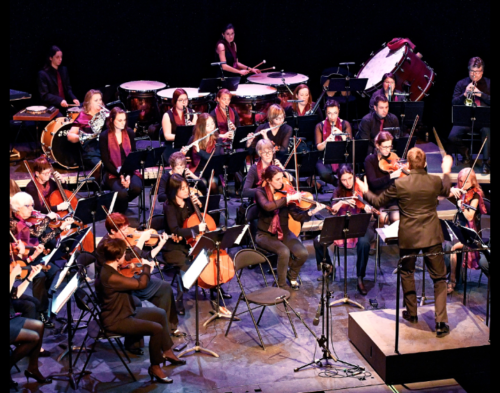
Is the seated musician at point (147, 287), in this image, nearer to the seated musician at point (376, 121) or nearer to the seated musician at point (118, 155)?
the seated musician at point (118, 155)

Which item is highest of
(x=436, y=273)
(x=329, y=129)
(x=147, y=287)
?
(x=329, y=129)

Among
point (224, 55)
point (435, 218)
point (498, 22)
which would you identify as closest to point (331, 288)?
point (435, 218)

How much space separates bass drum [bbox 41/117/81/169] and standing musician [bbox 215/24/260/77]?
2496 millimetres

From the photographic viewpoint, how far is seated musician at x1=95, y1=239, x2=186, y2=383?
18.0ft

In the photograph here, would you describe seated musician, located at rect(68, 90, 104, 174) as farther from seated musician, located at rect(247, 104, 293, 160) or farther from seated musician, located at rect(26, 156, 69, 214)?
seated musician, located at rect(247, 104, 293, 160)

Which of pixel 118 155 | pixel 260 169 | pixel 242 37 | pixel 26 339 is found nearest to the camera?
pixel 26 339

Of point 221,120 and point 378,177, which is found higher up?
point 221,120

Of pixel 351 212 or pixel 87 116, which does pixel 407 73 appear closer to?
pixel 351 212

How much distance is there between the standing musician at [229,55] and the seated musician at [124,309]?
488 cm

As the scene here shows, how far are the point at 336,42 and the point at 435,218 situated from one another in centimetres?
548

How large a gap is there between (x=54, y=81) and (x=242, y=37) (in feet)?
8.98

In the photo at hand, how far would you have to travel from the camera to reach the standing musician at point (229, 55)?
1003 centimetres

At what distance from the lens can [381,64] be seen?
9773 millimetres

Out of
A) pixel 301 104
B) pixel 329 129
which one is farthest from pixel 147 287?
pixel 301 104
